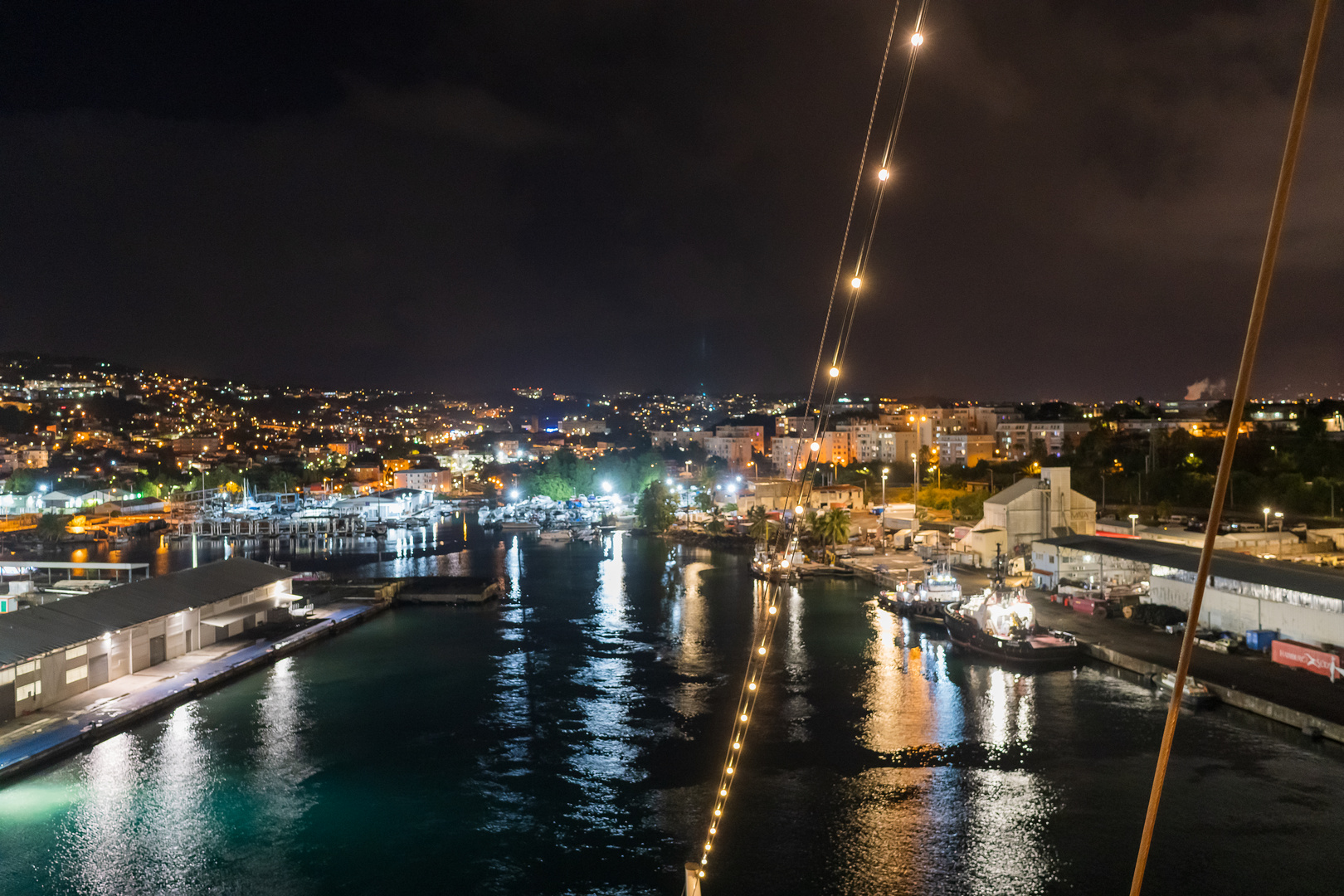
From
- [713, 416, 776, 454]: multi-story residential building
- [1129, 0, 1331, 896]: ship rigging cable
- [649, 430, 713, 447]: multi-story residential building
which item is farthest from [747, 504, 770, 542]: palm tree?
[649, 430, 713, 447]: multi-story residential building

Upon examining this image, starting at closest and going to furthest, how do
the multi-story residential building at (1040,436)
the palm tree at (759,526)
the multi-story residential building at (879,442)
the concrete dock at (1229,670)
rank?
1. the concrete dock at (1229,670)
2. the palm tree at (759,526)
3. the multi-story residential building at (1040,436)
4. the multi-story residential building at (879,442)

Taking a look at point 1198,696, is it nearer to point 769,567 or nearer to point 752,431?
point 769,567

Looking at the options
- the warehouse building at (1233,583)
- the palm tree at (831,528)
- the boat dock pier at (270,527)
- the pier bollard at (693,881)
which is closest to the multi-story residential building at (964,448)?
the palm tree at (831,528)

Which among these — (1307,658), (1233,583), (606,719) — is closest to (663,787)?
(606,719)

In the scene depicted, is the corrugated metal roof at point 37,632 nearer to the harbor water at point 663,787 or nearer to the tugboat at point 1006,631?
the harbor water at point 663,787

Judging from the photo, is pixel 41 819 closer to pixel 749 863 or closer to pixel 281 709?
pixel 281 709

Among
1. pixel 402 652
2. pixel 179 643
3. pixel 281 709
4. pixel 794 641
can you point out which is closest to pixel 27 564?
pixel 179 643
